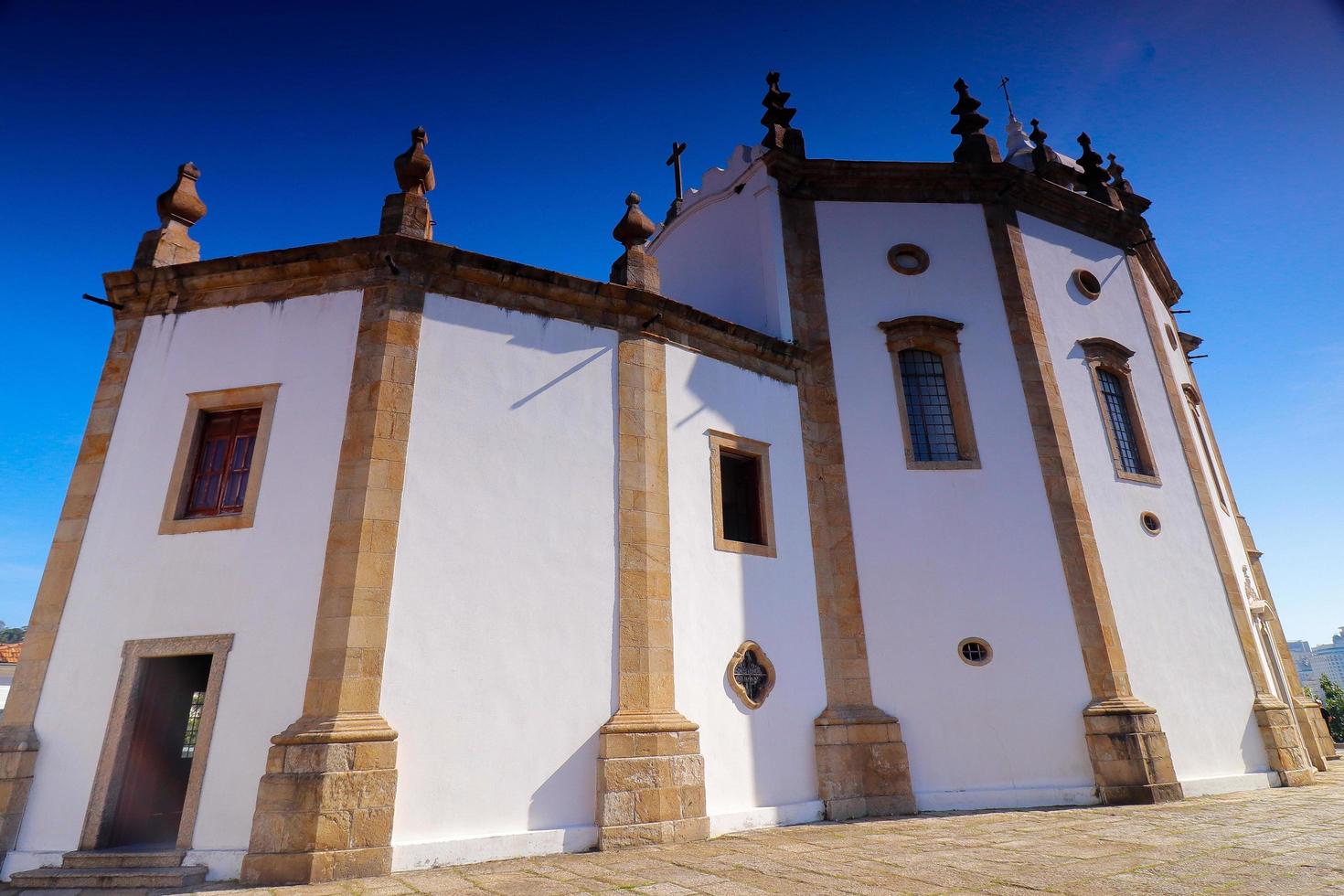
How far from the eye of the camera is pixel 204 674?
9.03m

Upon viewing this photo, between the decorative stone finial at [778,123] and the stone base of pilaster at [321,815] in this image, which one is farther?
the decorative stone finial at [778,123]

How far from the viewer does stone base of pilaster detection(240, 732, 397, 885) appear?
6.64 meters

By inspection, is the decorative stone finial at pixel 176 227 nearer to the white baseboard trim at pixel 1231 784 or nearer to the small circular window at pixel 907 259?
the small circular window at pixel 907 259

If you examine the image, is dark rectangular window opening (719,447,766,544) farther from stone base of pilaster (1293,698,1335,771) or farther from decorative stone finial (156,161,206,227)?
stone base of pilaster (1293,698,1335,771)

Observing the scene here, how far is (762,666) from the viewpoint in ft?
32.3

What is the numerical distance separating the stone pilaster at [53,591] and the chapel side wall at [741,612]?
6.64m

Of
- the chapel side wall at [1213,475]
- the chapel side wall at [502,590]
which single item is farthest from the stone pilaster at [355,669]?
the chapel side wall at [1213,475]

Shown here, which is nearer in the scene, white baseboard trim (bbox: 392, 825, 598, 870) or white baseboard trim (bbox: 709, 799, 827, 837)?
white baseboard trim (bbox: 392, 825, 598, 870)

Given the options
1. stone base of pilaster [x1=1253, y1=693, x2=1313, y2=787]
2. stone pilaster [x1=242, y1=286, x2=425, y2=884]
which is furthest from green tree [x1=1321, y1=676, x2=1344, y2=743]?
stone pilaster [x1=242, y1=286, x2=425, y2=884]

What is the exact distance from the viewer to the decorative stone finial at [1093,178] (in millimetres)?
15422

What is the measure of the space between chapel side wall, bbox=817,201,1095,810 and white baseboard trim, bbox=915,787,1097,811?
17 millimetres

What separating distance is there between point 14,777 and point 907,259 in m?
13.6

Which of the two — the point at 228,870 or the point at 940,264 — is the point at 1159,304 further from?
the point at 228,870

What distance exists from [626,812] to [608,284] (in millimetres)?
6400
